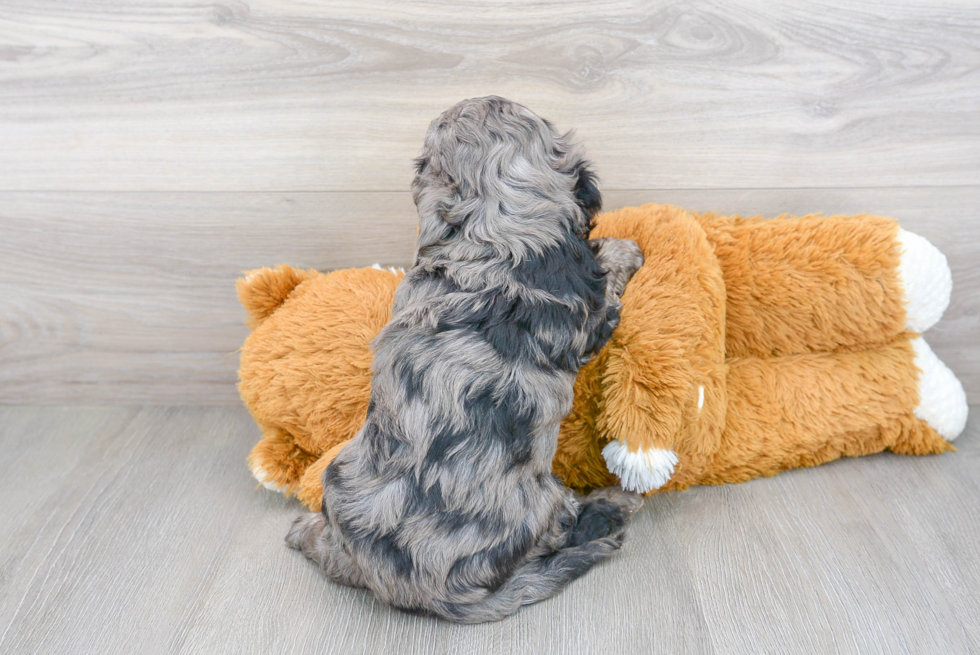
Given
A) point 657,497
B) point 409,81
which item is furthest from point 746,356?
point 409,81

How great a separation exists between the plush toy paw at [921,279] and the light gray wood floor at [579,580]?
0.44 meters

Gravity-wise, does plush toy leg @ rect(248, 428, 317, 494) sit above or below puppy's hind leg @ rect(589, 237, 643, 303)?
below

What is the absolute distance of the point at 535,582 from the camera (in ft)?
5.18

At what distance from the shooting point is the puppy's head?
1517 mm

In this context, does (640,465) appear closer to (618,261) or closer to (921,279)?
(618,261)

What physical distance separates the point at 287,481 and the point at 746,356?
131 cm

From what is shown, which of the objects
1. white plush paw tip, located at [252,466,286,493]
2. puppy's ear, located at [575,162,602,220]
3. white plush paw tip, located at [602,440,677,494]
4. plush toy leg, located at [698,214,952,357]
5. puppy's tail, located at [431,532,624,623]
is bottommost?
white plush paw tip, located at [252,466,286,493]

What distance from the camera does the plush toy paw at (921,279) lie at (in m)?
1.86

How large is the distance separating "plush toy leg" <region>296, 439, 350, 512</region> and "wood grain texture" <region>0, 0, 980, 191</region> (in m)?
0.79

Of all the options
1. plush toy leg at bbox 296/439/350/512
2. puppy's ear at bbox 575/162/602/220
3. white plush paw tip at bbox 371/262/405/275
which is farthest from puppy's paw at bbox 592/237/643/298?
plush toy leg at bbox 296/439/350/512

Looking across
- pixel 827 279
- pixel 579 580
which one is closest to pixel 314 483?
pixel 579 580

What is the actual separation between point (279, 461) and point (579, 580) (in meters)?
0.88

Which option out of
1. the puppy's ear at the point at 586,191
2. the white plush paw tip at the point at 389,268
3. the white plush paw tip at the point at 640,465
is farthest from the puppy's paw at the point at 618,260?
the white plush paw tip at the point at 389,268

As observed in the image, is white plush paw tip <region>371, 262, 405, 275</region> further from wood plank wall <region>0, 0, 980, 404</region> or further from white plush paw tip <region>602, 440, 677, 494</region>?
white plush paw tip <region>602, 440, 677, 494</region>
